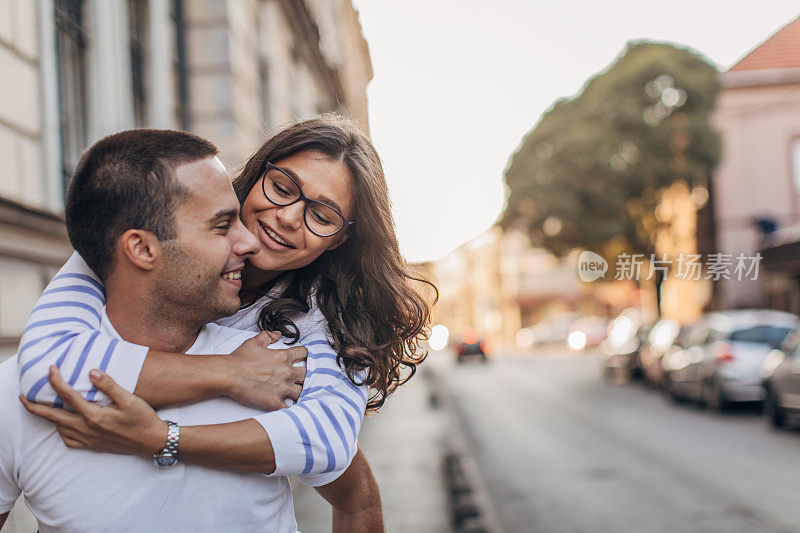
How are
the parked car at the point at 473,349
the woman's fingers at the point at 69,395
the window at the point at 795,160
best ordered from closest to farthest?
the woman's fingers at the point at 69,395 → the window at the point at 795,160 → the parked car at the point at 473,349

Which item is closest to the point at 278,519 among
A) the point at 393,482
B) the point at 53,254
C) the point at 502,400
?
the point at 53,254

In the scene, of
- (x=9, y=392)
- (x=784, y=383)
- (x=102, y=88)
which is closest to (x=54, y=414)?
(x=9, y=392)

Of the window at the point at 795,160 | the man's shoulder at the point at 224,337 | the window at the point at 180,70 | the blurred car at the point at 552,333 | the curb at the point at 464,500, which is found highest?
the window at the point at 795,160

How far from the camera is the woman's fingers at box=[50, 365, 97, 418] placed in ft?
5.68

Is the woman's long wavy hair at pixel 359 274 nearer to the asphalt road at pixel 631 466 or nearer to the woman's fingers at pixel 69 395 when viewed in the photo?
the woman's fingers at pixel 69 395

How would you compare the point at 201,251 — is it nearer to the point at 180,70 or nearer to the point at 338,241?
the point at 338,241

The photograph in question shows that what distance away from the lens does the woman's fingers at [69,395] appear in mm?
1732

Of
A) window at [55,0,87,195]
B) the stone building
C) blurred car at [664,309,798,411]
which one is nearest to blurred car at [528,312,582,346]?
blurred car at [664,309,798,411]

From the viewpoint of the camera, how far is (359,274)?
2.46 metres

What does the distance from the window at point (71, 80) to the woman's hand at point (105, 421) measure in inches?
170

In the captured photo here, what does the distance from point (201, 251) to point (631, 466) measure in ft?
31.3

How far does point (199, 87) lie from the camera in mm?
8867

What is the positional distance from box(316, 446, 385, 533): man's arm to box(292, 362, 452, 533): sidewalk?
14.2 feet

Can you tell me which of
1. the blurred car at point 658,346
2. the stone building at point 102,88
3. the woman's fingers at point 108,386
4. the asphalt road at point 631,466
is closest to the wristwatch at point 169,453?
the woman's fingers at point 108,386
